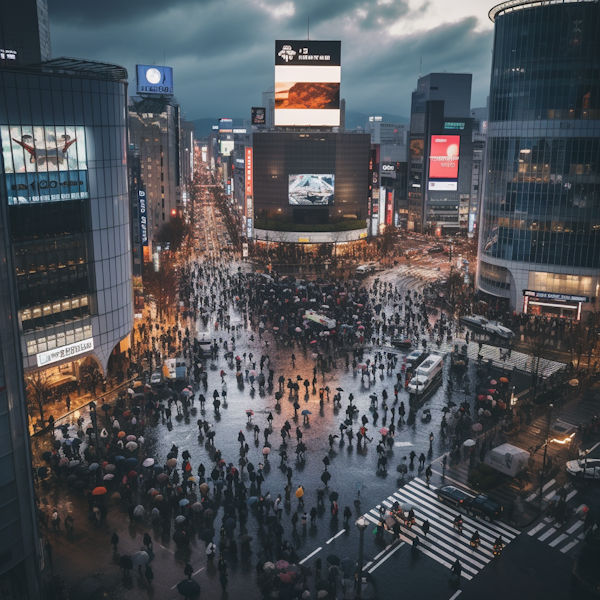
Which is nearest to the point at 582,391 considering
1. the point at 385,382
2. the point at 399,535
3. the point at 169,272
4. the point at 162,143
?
the point at 385,382

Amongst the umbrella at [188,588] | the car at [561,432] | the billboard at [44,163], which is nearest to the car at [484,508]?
the car at [561,432]

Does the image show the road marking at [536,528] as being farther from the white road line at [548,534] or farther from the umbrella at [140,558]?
the umbrella at [140,558]

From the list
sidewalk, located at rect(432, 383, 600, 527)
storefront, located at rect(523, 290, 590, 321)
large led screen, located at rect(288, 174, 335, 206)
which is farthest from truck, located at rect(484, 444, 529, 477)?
large led screen, located at rect(288, 174, 335, 206)

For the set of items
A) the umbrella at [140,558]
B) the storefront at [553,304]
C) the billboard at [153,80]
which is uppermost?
the billboard at [153,80]

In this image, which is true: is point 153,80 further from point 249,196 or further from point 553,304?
point 553,304

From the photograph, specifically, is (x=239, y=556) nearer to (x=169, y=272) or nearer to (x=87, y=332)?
(x=87, y=332)

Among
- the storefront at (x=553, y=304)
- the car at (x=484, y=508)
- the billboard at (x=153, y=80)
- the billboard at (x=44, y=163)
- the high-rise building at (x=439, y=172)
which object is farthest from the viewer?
the billboard at (x=153, y=80)

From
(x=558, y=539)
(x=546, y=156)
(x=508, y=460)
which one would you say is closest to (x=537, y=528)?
(x=558, y=539)
